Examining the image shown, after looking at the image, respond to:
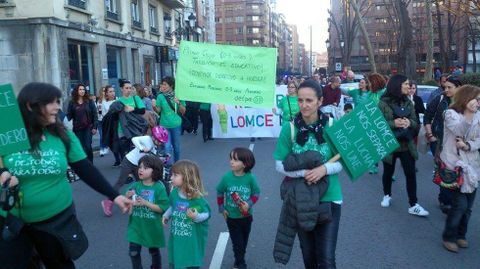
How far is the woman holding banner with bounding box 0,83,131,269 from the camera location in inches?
110

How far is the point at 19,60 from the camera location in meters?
16.2

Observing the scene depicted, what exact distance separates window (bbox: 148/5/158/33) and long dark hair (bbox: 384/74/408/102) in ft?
81.1

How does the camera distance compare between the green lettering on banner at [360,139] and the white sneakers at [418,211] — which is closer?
the green lettering on banner at [360,139]

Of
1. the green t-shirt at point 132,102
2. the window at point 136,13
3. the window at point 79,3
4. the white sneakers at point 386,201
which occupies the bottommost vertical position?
the white sneakers at point 386,201

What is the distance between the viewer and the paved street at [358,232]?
15.0ft

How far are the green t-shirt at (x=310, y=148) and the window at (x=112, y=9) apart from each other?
20179 millimetres

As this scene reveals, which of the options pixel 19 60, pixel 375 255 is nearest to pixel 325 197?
pixel 375 255

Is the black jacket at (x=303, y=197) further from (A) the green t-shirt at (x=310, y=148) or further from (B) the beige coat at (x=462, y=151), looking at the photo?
(B) the beige coat at (x=462, y=151)

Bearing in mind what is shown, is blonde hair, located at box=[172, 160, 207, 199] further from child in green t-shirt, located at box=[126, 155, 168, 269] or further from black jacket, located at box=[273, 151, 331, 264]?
black jacket, located at box=[273, 151, 331, 264]

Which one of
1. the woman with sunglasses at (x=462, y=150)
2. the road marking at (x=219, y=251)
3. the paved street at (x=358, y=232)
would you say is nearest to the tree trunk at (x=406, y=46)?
the paved street at (x=358, y=232)

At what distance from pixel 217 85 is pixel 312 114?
259 centimetres

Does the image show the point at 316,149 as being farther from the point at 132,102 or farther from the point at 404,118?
the point at 132,102

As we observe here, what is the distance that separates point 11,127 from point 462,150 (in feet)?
13.3

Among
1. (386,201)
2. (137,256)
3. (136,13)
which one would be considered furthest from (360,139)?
(136,13)
